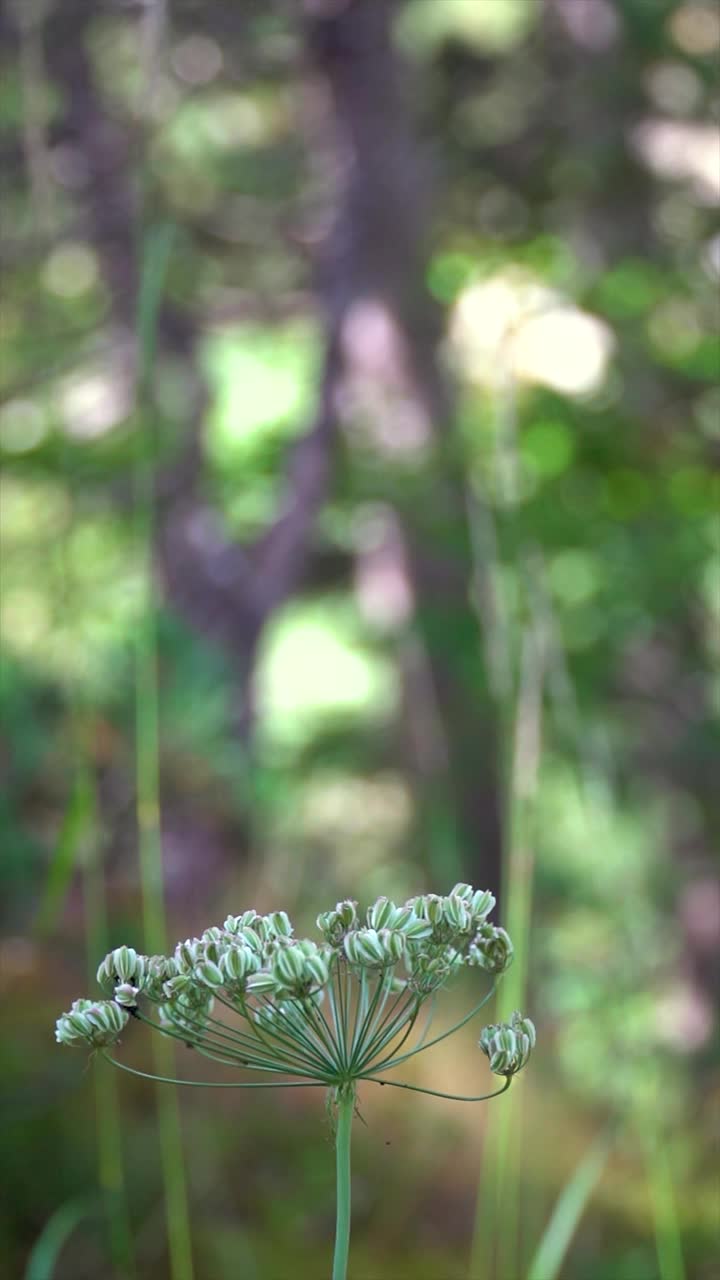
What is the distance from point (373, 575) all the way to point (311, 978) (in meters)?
6.55

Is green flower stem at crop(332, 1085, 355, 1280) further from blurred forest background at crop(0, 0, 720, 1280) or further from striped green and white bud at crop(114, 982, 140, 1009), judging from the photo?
blurred forest background at crop(0, 0, 720, 1280)

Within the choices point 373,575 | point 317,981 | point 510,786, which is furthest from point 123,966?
point 373,575

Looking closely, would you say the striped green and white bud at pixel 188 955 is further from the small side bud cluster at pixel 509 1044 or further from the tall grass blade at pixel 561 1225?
the tall grass blade at pixel 561 1225

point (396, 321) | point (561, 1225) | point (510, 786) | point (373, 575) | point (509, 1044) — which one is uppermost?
point (396, 321)

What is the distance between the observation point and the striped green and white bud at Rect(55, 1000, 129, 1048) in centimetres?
68

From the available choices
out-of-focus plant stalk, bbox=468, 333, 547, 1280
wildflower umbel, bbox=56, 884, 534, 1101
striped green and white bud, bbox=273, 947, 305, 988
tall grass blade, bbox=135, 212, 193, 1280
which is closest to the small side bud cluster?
wildflower umbel, bbox=56, 884, 534, 1101

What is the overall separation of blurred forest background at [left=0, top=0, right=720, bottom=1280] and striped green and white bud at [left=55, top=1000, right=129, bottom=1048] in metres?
0.54

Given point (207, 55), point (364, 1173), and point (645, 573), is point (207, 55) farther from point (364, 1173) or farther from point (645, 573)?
point (364, 1173)

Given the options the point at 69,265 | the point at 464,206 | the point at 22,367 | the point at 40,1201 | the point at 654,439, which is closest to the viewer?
the point at 40,1201

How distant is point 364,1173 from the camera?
8.85 feet

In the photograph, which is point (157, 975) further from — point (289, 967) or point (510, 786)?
point (510, 786)

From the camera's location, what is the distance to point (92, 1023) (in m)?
0.69

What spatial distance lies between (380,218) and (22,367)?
2.45 metres

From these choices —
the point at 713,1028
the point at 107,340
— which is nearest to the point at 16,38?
the point at 107,340
